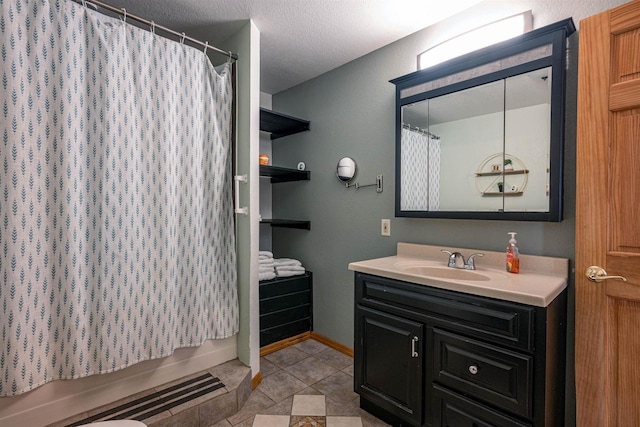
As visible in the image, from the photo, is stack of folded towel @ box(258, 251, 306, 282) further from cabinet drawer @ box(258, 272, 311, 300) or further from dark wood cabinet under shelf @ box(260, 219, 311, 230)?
dark wood cabinet under shelf @ box(260, 219, 311, 230)

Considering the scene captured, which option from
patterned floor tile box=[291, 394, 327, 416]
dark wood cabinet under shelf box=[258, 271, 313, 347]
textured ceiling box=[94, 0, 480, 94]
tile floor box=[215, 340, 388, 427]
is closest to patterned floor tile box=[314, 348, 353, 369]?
tile floor box=[215, 340, 388, 427]

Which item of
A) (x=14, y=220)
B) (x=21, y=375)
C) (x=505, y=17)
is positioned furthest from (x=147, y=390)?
(x=505, y=17)

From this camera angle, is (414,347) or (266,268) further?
(266,268)

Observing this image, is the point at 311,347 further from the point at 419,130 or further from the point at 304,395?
the point at 419,130

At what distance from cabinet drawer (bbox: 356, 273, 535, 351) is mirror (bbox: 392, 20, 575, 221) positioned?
557 mm

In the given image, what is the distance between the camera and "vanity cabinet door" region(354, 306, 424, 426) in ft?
5.08

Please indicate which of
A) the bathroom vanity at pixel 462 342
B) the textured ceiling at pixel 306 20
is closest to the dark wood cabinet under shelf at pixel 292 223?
the bathroom vanity at pixel 462 342

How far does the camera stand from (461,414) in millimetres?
1389

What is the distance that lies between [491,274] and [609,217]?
535mm

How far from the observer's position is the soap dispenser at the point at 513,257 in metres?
1.58

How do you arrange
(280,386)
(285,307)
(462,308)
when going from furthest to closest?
1. (285,307)
2. (280,386)
3. (462,308)

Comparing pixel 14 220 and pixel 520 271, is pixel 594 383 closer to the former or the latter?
pixel 520 271

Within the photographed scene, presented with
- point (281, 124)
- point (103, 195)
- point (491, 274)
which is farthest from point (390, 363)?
point (281, 124)

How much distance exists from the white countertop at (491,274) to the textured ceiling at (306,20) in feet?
4.66
